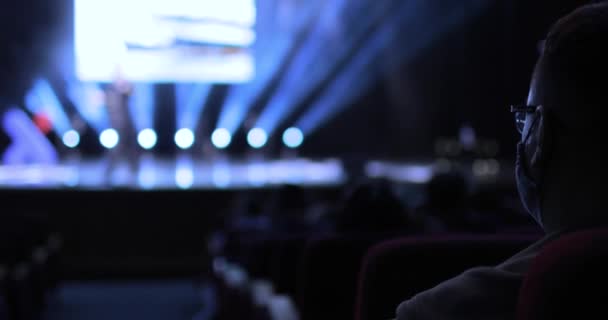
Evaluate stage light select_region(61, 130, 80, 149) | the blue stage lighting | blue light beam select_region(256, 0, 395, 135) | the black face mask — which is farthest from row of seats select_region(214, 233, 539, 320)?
stage light select_region(61, 130, 80, 149)

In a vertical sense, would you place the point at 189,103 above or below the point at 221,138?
above

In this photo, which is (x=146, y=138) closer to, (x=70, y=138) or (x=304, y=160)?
(x=70, y=138)

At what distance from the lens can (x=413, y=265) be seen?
4.41 feet

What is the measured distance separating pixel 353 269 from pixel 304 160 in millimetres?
16409

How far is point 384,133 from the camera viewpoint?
18703 mm

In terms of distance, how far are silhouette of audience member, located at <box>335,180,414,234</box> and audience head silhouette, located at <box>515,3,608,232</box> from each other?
1469mm

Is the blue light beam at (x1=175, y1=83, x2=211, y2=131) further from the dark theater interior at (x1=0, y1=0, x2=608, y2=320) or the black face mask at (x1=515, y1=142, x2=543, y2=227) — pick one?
the black face mask at (x1=515, y1=142, x2=543, y2=227)

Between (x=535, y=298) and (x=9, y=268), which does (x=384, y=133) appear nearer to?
(x=9, y=268)

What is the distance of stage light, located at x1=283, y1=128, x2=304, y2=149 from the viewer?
61.3 ft

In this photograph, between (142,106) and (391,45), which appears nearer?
(391,45)

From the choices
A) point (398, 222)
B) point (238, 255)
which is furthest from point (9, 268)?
point (398, 222)

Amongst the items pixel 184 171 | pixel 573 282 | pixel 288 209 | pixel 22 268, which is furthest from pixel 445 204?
pixel 184 171

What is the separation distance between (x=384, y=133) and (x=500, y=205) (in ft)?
49.1

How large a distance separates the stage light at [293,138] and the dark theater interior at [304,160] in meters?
0.04
